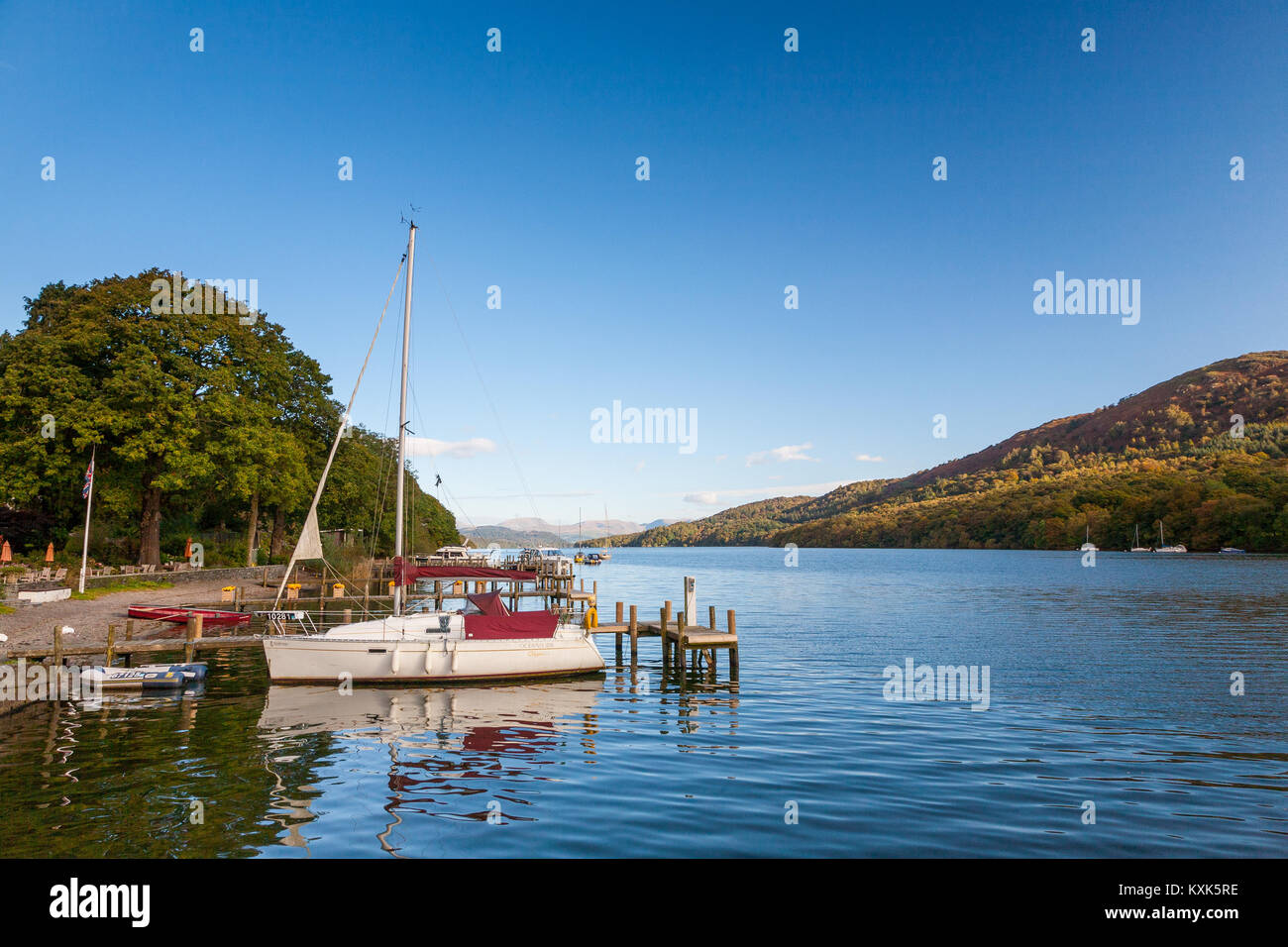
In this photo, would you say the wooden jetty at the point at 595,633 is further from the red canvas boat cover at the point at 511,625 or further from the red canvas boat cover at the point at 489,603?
the red canvas boat cover at the point at 489,603

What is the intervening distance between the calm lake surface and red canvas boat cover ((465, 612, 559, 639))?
1838mm

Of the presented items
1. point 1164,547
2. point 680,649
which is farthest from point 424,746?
Result: point 1164,547

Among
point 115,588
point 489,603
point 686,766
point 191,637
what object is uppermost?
point 489,603

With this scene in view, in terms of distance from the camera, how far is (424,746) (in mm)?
17531

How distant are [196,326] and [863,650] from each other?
4598 centimetres

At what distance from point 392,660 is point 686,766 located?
12.4m

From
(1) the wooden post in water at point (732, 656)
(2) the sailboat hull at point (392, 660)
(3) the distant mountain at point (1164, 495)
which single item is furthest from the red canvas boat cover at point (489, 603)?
(3) the distant mountain at point (1164, 495)

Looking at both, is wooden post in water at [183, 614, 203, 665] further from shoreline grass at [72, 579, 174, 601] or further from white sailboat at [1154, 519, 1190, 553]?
white sailboat at [1154, 519, 1190, 553]

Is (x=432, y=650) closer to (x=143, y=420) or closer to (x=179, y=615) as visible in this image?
(x=179, y=615)

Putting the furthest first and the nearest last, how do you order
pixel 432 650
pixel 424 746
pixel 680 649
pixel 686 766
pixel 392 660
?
pixel 680 649
pixel 432 650
pixel 392 660
pixel 424 746
pixel 686 766

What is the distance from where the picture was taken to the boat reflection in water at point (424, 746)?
13039 mm
